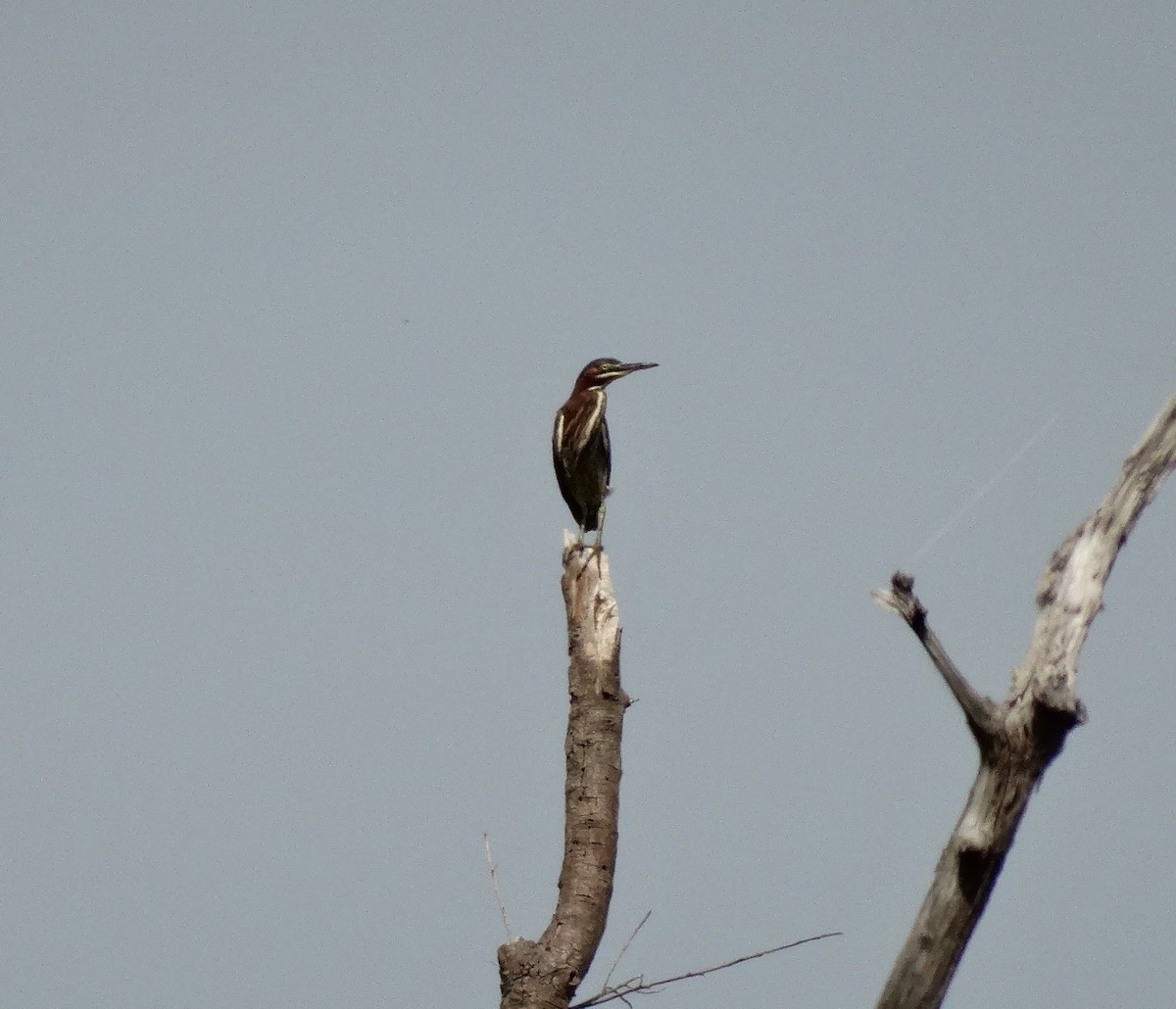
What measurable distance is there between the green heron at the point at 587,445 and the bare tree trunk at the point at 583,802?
2318mm

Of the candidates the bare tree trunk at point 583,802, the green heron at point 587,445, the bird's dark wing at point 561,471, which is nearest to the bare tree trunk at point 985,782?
the bare tree trunk at point 583,802

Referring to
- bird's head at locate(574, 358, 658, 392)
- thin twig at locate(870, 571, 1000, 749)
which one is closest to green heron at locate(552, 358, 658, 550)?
bird's head at locate(574, 358, 658, 392)

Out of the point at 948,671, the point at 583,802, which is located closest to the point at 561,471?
the point at 583,802

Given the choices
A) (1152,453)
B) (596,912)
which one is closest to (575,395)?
(596,912)

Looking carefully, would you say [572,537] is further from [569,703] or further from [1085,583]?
[1085,583]

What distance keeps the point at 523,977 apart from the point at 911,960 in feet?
5.01

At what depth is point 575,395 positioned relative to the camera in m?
8.59

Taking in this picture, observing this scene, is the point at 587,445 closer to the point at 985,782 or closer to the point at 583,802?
the point at 583,802

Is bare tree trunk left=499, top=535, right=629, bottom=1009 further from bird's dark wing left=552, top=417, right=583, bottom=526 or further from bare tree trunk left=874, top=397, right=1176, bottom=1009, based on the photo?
bird's dark wing left=552, top=417, right=583, bottom=526

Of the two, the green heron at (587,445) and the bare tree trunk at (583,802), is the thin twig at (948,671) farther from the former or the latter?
the green heron at (587,445)

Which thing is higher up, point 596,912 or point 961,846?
point 596,912

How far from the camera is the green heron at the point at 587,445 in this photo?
839 cm

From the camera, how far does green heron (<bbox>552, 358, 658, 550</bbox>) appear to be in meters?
8.39

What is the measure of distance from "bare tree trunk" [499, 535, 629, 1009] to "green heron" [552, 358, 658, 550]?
2.32 metres
